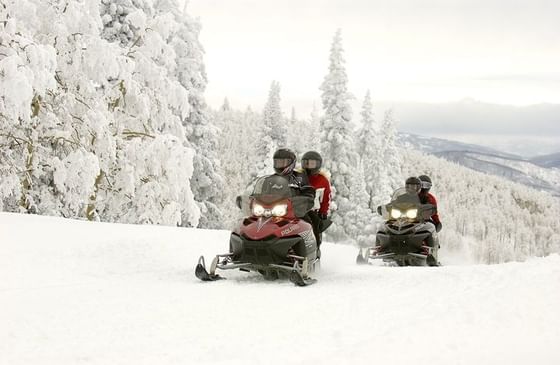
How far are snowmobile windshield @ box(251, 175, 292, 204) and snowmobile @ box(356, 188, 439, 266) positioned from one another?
4.15m

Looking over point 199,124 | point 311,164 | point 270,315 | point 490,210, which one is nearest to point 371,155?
point 199,124

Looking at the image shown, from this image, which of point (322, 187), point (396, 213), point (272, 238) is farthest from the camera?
point (396, 213)

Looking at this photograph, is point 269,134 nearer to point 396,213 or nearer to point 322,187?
point 396,213

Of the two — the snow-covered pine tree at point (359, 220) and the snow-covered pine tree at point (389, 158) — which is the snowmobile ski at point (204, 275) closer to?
the snow-covered pine tree at point (359, 220)

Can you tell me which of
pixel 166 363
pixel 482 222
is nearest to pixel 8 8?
pixel 166 363

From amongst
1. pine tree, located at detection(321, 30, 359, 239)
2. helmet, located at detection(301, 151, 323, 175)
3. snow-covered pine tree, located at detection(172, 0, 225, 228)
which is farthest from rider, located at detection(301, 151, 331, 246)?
pine tree, located at detection(321, 30, 359, 239)

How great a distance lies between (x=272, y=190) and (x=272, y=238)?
0.86 m

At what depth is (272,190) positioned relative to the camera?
8.23 m

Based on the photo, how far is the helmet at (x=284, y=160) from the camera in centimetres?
889

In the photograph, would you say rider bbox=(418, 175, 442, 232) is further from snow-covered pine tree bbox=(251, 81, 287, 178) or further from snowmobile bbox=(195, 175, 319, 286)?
snow-covered pine tree bbox=(251, 81, 287, 178)

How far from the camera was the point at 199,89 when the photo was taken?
93.2 feet

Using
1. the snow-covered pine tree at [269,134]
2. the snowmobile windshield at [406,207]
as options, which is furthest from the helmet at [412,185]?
the snow-covered pine tree at [269,134]

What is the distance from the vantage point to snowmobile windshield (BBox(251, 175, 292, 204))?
8141mm

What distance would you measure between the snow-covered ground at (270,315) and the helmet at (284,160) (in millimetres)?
1820
